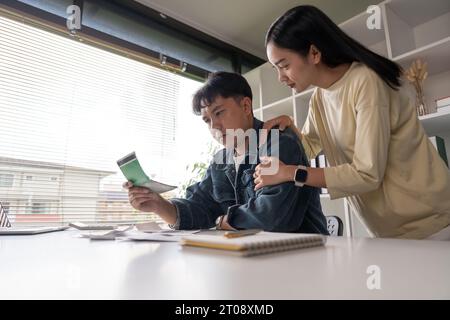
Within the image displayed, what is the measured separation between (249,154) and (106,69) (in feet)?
5.01

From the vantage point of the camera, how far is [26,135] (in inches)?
69.4

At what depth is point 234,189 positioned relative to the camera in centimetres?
106

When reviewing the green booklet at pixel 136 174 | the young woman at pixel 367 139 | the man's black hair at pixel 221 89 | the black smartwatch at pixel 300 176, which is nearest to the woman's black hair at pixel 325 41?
the young woman at pixel 367 139

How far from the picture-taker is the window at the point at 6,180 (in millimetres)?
→ 1667

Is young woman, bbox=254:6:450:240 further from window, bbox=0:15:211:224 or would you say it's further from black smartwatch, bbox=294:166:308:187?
window, bbox=0:15:211:224

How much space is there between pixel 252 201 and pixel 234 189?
21cm

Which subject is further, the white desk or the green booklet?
the green booklet

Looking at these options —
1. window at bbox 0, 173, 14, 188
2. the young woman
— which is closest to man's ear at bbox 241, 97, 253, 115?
the young woman

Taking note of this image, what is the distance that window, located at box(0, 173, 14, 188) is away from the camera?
167 cm

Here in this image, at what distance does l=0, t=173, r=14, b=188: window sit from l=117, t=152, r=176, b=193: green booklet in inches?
43.5

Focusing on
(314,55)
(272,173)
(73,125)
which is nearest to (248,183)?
(272,173)

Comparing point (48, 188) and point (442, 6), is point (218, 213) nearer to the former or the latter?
point (48, 188)
